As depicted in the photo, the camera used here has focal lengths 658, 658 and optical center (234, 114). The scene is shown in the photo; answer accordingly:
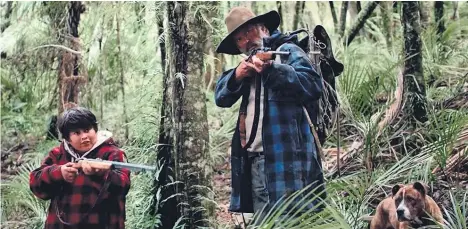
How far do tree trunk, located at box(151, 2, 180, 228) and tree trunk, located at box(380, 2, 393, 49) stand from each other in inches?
185

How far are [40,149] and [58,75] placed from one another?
1370 millimetres

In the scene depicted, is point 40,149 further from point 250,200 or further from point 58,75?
point 250,200

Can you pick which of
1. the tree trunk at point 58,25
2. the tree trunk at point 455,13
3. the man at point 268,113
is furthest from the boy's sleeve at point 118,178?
the tree trunk at point 455,13

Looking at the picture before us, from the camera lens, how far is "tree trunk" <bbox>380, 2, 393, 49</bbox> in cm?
891

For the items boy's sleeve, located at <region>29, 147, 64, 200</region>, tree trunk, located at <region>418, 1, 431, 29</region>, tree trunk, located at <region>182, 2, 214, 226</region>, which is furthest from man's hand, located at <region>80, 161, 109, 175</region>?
tree trunk, located at <region>418, 1, 431, 29</region>

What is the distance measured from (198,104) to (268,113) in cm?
99

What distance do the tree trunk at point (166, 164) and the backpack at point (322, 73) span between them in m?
1.38

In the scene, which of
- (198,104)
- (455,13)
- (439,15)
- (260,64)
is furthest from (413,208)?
(455,13)

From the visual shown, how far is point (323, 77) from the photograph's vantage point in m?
3.78

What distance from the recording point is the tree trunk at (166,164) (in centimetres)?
483

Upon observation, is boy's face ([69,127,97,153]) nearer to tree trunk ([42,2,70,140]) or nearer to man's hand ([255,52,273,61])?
man's hand ([255,52,273,61])

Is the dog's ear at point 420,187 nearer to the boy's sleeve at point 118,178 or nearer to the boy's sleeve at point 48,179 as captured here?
the boy's sleeve at point 118,178

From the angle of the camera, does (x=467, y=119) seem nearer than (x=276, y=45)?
No

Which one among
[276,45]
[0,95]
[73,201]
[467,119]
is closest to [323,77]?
[276,45]
